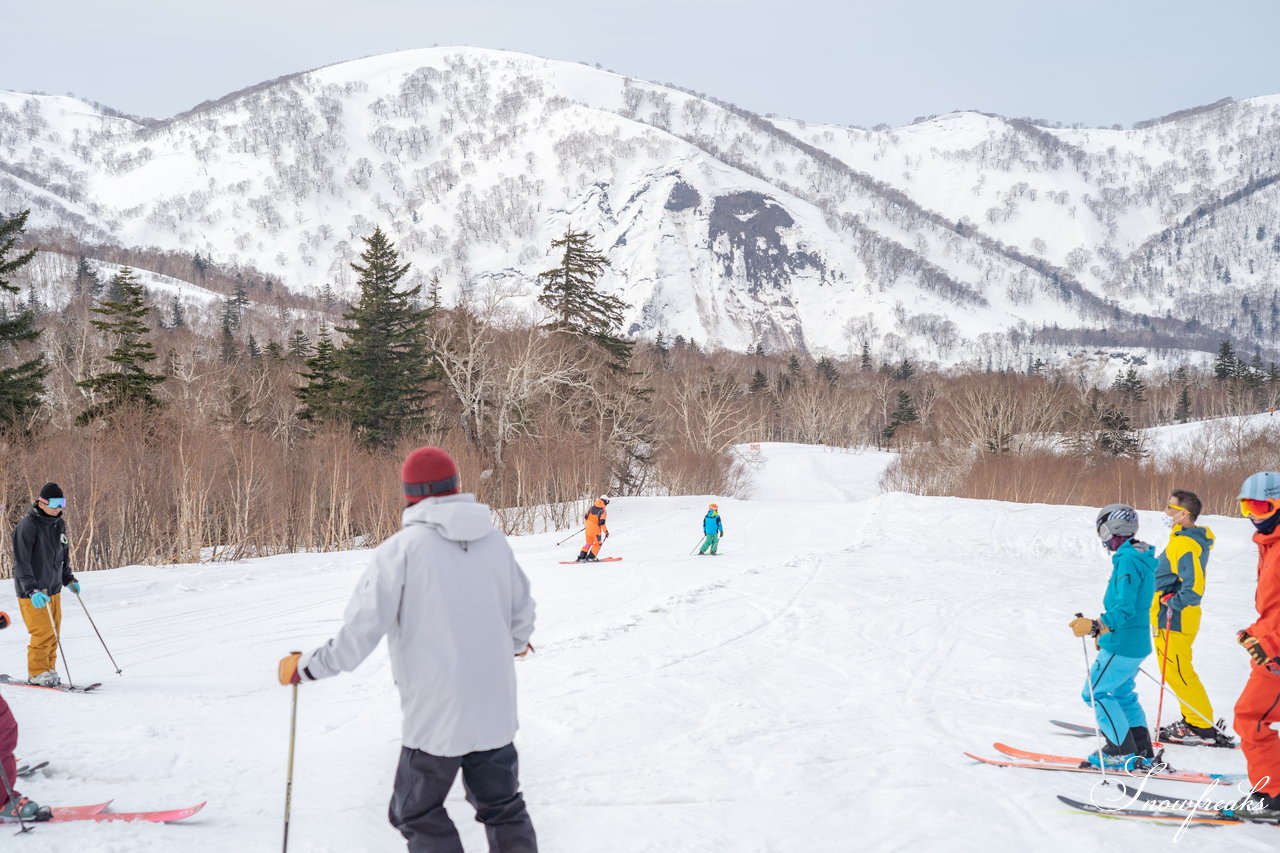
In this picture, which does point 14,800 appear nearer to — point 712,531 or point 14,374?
point 712,531

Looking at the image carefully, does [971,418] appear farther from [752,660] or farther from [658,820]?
[658,820]

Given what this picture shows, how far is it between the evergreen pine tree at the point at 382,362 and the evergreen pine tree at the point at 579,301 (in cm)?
661

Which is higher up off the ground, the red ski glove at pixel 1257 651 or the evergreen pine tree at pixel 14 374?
the evergreen pine tree at pixel 14 374

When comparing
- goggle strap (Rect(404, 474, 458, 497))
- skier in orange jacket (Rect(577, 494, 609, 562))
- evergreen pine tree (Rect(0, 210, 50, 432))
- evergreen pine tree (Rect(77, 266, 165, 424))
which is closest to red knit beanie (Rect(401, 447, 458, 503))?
goggle strap (Rect(404, 474, 458, 497))

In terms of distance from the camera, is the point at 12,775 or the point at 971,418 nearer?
the point at 12,775

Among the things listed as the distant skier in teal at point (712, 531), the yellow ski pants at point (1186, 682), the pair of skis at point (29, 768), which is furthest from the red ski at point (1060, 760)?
the distant skier in teal at point (712, 531)

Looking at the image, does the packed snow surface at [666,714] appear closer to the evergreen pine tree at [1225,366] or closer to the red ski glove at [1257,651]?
the red ski glove at [1257,651]

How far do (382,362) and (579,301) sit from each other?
981 centimetres

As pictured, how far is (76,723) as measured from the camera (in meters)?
5.72

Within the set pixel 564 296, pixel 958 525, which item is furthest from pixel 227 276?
pixel 958 525

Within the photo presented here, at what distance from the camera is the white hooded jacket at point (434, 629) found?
9.59 feet

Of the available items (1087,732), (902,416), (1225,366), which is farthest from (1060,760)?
(1225,366)

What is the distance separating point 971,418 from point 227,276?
19304 cm

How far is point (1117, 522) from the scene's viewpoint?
17.0 feet
